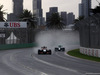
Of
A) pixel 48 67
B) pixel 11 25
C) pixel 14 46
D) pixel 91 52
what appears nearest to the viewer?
pixel 48 67

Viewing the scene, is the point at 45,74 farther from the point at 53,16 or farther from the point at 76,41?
the point at 53,16

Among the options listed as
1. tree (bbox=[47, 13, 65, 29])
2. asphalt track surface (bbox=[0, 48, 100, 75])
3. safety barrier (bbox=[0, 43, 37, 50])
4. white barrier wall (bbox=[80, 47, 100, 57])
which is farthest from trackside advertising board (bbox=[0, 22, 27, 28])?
asphalt track surface (bbox=[0, 48, 100, 75])

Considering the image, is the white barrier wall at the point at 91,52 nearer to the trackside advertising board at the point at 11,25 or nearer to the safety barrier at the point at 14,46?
the safety barrier at the point at 14,46

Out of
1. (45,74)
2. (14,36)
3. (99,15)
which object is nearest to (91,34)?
(99,15)

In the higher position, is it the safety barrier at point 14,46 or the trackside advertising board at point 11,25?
the trackside advertising board at point 11,25

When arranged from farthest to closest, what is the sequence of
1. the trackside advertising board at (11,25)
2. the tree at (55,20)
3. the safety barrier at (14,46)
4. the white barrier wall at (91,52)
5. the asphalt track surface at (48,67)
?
the tree at (55,20)
the trackside advertising board at (11,25)
the safety barrier at (14,46)
the white barrier wall at (91,52)
the asphalt track surface at (48,67)

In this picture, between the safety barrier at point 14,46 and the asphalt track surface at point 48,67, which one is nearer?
the asphalt track surface at point 48,67

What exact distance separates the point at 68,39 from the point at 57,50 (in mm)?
51561

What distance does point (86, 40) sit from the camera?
34.6m

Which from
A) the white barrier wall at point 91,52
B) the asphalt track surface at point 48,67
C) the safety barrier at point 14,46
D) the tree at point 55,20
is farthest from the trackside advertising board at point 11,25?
the asphalt track surface at point 48,67

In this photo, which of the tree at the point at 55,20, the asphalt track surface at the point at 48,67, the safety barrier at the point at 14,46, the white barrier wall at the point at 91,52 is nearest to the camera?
the asphalt track surface at the point at 48,67

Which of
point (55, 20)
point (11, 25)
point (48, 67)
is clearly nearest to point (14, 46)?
point (11, 25)

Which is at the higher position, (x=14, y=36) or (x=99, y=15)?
(x=99, y=15)

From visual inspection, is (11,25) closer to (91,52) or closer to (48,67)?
(91,52)
